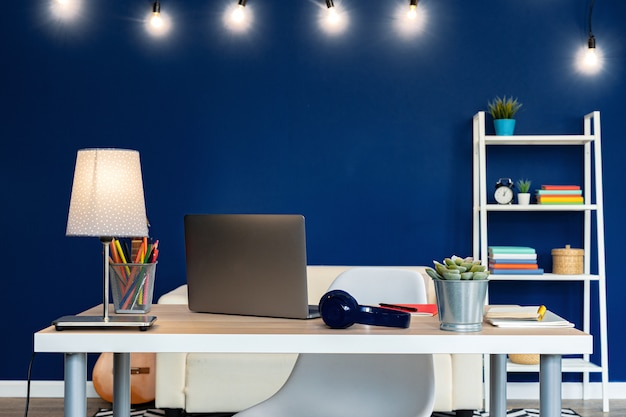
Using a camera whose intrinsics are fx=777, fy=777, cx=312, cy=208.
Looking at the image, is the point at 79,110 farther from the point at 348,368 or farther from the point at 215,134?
the point at 348,368

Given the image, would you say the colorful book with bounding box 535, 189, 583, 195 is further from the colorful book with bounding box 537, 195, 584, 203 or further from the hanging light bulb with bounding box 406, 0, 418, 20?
the hanging light bulb with bounding box 406, 0, 418, 20

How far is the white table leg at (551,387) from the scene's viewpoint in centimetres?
165

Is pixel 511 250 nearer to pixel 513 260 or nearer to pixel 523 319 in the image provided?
pixel 513 260

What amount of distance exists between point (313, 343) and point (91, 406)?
2.72 m

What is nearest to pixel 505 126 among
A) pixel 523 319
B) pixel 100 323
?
pixel 523 319

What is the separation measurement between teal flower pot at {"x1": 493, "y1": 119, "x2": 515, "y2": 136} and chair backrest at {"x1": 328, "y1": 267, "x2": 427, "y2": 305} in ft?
6.28

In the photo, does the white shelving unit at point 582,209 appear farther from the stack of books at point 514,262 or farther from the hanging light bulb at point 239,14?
the hanging light bulb at point 239,14

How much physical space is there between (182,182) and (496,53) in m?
1.87

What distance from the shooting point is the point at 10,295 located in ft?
14.0

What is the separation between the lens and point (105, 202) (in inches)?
70.4

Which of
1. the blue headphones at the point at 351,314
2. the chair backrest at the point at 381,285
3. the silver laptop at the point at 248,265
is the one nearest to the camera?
the blue headphones at the point at 351,314

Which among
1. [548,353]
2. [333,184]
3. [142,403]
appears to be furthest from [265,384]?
[548,353]

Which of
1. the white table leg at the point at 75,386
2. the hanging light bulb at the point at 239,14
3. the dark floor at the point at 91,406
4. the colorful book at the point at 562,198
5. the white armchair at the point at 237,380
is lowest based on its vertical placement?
the dark floor at the point at 91,406

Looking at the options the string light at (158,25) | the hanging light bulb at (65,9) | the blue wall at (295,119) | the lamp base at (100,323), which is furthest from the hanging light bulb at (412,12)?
the lamp base at (100,323)
